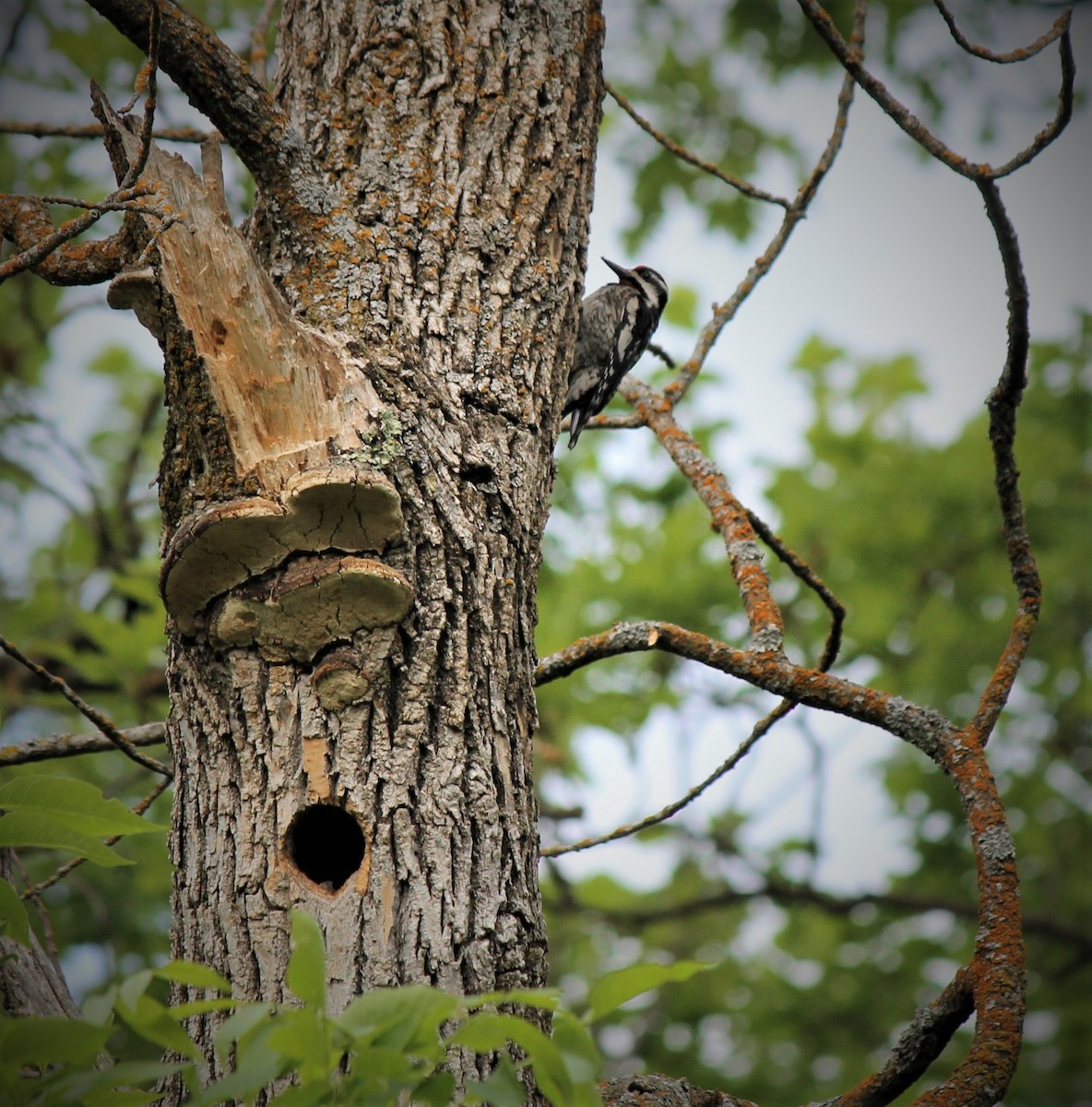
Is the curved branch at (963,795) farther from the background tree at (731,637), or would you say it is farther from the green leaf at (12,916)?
the background tree at (731,637)

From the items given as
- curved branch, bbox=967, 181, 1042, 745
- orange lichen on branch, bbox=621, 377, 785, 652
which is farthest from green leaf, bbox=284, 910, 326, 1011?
curved branch, bbox=967, 181, 1042, 745

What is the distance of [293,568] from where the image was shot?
176 cm

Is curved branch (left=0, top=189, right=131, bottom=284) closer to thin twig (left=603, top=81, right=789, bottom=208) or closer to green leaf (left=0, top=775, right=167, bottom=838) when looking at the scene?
green leaf (left=0, top=775, right=167, bottom=838)

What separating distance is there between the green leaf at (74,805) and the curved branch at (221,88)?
50.2 inches

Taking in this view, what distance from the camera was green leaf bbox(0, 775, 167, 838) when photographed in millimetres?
1353

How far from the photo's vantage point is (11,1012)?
1634 mm

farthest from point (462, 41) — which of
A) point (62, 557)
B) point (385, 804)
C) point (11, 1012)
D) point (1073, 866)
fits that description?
point (1073, 866)

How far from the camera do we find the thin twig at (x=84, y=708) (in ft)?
6.62

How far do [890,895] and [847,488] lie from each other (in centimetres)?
245

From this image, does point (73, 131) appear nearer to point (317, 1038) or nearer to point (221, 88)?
point (221, 88)

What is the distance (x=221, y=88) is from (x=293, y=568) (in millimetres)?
978

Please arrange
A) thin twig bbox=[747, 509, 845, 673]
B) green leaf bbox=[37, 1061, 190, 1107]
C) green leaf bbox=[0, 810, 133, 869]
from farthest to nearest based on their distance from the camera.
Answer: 1. thin twig bbox=[747, 509, 845, 673]
2. green leaf bbox=[0, 810, 133, 869]
3. green leaf bbox=[37, 1061, 190, 1107]

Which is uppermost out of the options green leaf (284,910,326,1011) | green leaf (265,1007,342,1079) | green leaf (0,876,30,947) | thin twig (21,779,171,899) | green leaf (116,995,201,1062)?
thin twig (21,779,171,899)

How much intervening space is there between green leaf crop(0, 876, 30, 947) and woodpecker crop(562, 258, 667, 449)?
12.2ft
